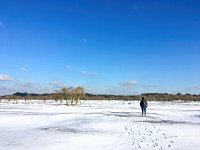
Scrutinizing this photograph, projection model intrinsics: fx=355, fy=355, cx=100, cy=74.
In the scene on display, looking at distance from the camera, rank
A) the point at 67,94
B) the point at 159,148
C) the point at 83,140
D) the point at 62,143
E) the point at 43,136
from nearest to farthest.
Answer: the point at 159,148 → the point at 62,143 → the point at 83,140 → the point at 43,136 → the point at 67,94

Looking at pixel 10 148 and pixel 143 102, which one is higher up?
pixel 143 102

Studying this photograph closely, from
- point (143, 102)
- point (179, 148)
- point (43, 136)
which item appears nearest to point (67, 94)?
point (143, 102)

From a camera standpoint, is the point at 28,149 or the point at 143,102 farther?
the point at 143,102

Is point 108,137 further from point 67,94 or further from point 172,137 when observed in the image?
point 67,94

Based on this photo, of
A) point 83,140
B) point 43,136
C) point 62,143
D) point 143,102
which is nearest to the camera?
point 62,143

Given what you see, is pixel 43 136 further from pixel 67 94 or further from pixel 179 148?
pixel 67 94

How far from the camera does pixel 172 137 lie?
818 inches

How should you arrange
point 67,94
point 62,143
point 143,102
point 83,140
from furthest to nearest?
point 67,94
point 143,102
point 83,140
point 62,143

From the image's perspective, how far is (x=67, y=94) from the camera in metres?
90.6

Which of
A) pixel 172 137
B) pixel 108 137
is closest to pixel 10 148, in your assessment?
pixel 108 137

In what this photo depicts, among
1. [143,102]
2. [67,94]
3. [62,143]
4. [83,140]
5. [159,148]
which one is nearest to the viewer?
[159,148]

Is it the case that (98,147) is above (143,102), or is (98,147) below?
below

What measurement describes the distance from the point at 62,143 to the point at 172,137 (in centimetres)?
663

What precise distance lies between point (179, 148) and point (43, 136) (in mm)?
8494
